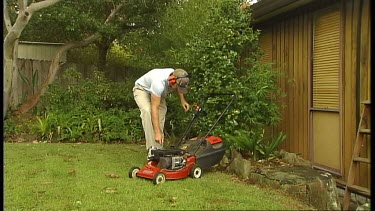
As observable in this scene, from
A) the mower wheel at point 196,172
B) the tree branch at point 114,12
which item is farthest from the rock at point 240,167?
the tree branch at point 114,12

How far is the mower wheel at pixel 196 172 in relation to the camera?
5.05 m

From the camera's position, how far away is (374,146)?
12.3 feet

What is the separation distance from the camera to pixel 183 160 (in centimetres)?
497

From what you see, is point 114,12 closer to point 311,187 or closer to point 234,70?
point 234,70

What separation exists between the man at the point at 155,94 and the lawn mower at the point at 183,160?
0.86 ft

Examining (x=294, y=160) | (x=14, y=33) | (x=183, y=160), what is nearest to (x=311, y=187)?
(x=294, y=160)

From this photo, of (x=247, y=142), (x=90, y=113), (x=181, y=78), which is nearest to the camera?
(x=181, y=78)

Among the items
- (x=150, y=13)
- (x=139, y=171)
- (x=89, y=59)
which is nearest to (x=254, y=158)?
(x=139, y=171)

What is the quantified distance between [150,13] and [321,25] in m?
6.72

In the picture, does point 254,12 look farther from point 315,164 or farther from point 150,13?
point 150,13

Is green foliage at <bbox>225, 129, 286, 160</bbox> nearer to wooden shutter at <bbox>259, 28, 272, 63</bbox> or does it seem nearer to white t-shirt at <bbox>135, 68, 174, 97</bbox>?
white t-shirt at <bbox>135, 68, 174, 97</bbox>

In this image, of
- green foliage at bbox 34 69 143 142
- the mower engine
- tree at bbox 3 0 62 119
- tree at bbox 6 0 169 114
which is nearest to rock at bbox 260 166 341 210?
the mower engine

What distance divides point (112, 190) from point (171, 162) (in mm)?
744

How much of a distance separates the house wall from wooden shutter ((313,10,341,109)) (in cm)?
11
